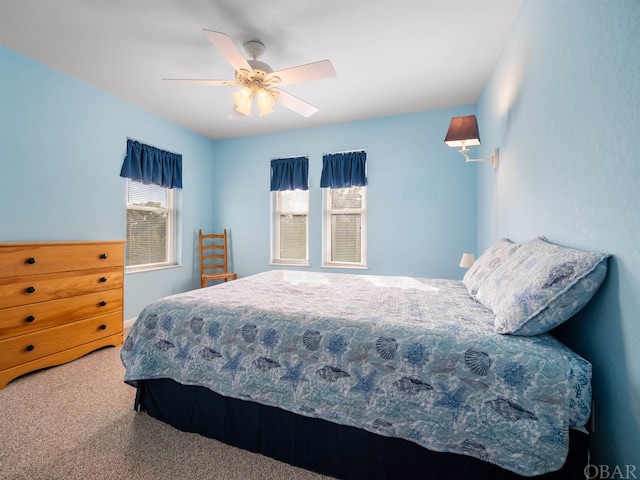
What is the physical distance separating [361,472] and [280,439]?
408 mm

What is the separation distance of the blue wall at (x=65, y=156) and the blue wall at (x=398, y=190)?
4.51 ft

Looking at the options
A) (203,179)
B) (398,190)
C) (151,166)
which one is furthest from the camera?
(203,179)

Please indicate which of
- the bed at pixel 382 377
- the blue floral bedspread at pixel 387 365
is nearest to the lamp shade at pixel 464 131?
the bed at pixel 382 377

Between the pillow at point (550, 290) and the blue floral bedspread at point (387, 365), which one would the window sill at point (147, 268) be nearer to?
the blue floral bedspread at point (387, 365)

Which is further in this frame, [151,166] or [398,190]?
[398,190]

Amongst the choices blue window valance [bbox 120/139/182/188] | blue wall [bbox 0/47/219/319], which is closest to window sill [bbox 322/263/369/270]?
blue wall [bbox 0/47/219/319]

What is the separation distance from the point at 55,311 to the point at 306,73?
8.95 ft

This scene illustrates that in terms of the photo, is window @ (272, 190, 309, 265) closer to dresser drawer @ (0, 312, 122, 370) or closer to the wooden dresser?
the wooden dresser

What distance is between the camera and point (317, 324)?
1.40 metres

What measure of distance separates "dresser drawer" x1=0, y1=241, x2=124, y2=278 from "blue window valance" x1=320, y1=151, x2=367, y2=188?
251cm

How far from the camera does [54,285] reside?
7.95 ft

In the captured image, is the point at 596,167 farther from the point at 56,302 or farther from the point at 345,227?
the point at 56,302

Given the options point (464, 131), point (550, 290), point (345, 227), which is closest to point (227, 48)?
point (464, 131)

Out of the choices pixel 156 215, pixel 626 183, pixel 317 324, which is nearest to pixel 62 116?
pixel 156 215
